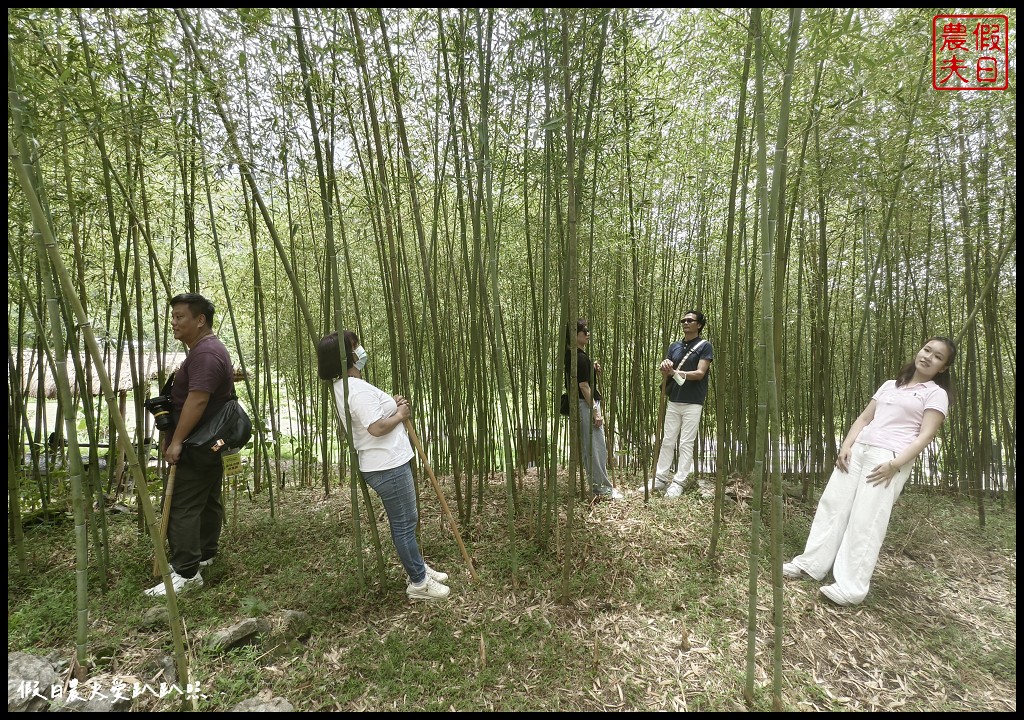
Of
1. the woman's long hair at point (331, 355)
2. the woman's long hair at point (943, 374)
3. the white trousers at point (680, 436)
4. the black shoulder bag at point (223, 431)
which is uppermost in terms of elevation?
the woman's long hair at point (331, 355)

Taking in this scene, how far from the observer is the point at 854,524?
1982 millimetres

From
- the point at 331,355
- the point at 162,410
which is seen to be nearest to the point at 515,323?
the point at 331,355

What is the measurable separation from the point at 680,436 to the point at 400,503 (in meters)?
2.21

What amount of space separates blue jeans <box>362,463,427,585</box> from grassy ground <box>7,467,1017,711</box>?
0.92 ft

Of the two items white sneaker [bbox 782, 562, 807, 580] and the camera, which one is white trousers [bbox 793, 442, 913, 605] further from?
the camera

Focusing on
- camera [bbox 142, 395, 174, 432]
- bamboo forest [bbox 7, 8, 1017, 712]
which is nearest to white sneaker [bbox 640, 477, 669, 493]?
bamboo forest [bbox 7, 8, 1017, 712]

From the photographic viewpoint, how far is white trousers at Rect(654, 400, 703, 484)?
3180mm

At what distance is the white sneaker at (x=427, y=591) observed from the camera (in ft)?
6.50

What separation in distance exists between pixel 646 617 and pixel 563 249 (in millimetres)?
1723

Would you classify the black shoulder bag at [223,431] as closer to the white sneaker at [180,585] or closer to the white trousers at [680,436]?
the white sneaker at [180,585]

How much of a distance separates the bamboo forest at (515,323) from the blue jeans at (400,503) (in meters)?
0.11

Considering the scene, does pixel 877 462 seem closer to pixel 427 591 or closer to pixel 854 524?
pixel 854 524

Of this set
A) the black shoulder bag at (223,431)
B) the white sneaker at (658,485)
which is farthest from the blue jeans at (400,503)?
the white sneaker at (658,485)

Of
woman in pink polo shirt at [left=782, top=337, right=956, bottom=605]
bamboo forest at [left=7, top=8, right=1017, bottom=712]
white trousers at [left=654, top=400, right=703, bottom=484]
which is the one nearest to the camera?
bamboo forest at [left=7, top=8, right=1017, bottom=712]
